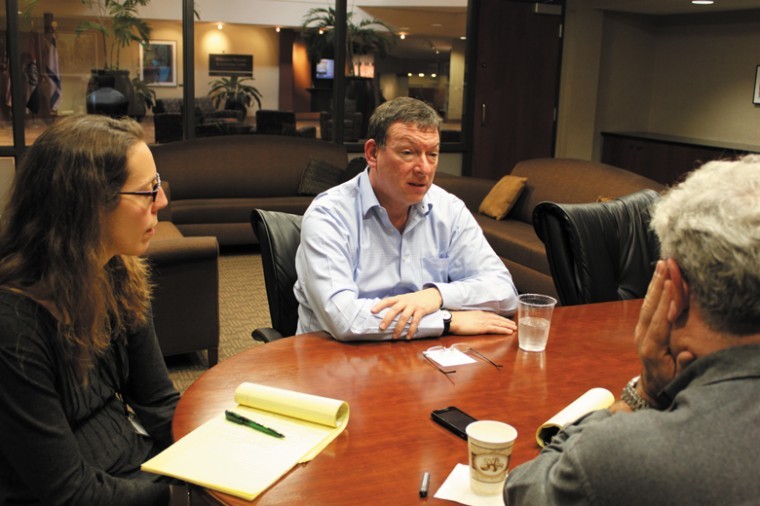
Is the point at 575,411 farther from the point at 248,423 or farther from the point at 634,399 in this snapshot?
the point at 248,423

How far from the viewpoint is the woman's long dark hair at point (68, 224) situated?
147 centimetres

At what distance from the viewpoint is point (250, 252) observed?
22.0ft

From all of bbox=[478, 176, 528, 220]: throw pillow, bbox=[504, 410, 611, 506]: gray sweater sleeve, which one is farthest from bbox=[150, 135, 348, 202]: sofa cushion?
bbox=[504, 410, 611, 506]: gray sweater sleeve

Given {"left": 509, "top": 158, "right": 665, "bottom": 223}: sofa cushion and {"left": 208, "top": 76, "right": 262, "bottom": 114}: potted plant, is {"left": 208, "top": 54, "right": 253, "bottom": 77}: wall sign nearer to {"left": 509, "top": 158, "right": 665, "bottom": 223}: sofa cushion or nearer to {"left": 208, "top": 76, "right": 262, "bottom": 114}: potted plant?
{"left": 208, "top": 76, "right": 262, "bottom": 114}: potted plant

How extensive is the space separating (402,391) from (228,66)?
6.34 metres

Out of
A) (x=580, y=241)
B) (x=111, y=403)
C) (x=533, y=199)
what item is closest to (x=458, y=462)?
(x=111, y=403)

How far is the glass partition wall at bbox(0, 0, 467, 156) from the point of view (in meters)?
6.53

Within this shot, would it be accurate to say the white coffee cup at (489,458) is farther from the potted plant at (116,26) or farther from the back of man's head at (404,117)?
the potted plant at (116,26)

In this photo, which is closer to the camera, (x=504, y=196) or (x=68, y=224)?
(x=68, y=224)

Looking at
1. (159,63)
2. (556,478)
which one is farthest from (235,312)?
(556,478)

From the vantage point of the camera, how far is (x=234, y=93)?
7.51m

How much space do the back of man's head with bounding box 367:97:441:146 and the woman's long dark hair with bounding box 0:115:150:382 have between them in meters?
1.11

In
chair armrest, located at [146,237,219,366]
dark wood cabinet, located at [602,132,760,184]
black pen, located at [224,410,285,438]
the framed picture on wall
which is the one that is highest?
the framed picture on wall

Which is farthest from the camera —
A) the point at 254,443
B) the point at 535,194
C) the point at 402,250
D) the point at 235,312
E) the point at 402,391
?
the point at 535,194
